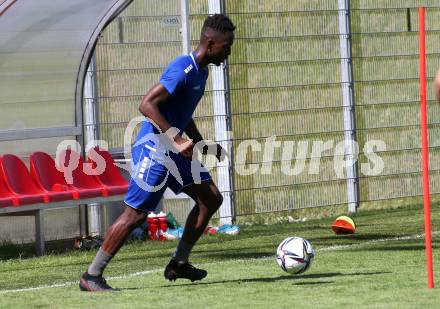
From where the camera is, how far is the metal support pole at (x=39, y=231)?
1327cm

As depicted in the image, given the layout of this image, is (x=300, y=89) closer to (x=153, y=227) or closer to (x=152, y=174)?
(x=153, y=227)

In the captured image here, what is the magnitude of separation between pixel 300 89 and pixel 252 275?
7.04 m

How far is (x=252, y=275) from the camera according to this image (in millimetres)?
10117

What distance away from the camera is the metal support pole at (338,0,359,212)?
17.3 m

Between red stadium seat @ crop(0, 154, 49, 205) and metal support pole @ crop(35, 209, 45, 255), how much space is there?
0.23m

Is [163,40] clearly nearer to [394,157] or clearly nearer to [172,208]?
[172,208]

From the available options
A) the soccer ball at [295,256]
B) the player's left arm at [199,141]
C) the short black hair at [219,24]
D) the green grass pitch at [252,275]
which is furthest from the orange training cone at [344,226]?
the short black hair at [219,24]

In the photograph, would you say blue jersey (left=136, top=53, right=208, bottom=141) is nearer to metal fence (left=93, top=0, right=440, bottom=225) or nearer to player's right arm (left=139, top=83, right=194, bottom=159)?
player's right arm (left=139, top=83, right=194, bottom=159)

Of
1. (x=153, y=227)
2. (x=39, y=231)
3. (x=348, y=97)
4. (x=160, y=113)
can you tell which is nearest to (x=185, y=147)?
(x=160, y=113)

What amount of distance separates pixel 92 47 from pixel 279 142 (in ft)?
10.9

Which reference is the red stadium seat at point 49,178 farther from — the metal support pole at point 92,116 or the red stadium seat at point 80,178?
the metal support pole at point 92,116

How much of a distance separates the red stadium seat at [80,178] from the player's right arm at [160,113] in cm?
467

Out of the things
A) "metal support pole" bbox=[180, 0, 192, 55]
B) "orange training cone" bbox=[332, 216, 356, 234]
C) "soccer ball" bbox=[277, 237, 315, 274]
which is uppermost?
"metal support pole" bbox=[180, 0, 192, 55]

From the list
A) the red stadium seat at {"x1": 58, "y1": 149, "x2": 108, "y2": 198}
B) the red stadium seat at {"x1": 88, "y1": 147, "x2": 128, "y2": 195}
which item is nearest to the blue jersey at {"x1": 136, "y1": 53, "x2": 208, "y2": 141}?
the red stadium seat at {"x1": 58, "y1": 149, "x2": 108, "y2": 198}
